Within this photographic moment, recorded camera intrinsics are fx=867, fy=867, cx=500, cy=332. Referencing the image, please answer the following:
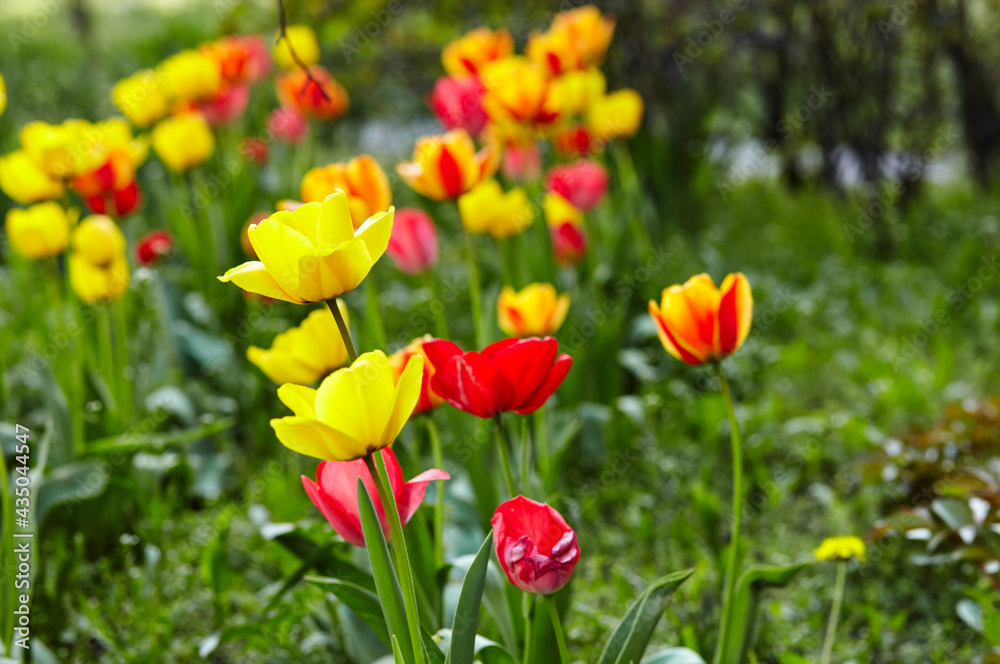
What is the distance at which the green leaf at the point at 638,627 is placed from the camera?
1147 millimetres

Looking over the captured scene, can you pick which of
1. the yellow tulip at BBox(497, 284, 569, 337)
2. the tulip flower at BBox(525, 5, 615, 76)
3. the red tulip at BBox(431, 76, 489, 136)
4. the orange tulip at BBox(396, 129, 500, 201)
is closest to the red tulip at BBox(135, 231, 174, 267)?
the red tulip at BBox(431, 76, 489, 136)

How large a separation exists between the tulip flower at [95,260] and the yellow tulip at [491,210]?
879 millimetres

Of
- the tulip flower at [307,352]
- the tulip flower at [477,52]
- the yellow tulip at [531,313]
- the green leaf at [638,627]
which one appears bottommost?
the green leaf at [638,627]

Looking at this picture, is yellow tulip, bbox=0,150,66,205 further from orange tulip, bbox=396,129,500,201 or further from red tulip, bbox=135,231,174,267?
orange tulip, bbox=396,129,500,201

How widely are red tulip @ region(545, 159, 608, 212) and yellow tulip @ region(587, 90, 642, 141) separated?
0.17m

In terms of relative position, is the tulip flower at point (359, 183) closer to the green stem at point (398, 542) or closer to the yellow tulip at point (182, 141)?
the green stem at point (398, 542)

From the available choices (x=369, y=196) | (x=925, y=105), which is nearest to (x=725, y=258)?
(x=925, y=105)

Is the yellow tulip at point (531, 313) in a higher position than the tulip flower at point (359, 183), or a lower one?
lower

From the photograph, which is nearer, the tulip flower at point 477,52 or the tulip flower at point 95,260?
the tulip flower at point 95,260

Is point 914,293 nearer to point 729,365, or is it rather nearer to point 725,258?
point 725,258

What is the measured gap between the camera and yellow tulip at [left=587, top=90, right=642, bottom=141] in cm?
289

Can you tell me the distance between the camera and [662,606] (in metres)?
1.16

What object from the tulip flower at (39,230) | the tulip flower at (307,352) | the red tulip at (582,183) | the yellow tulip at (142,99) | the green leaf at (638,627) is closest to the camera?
the green leaf at (638,627)

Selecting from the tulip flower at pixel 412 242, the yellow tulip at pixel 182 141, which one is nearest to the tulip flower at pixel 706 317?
the tulip flower at pixel 412 242
